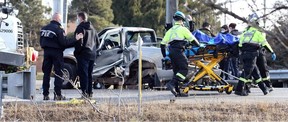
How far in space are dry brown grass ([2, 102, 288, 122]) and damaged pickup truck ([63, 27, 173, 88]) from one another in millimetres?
5906

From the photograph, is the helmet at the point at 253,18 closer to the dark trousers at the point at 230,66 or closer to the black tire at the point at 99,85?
the dark trousers at the point at 230,66

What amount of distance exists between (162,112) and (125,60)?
741cm

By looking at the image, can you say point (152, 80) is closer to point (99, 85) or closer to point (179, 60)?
point (99, 85)

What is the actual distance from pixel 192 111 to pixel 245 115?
0.85 meters

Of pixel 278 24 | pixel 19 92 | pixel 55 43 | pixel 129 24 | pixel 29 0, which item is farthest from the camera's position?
pixel 129 24

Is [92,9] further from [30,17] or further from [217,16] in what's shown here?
[217,16]

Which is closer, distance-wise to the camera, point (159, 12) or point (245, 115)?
point (245, 115)

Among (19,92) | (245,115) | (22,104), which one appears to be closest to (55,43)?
(22,104)

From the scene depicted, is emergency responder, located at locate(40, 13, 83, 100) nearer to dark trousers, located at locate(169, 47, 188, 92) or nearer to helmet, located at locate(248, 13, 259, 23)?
dark trousers, located at locate(169, 47, 188, 92)

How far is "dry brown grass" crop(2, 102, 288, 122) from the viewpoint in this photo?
8.91 m

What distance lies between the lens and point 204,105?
10078 mm

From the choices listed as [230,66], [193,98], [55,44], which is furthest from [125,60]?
[55,44]

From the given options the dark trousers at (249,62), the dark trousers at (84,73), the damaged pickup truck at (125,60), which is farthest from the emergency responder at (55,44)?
the damaged pickup truck at (125,60)

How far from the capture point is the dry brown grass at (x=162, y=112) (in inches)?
351
